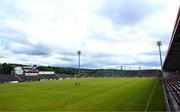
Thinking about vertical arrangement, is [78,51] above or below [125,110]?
above

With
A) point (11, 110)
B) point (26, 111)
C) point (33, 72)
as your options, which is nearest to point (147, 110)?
point (26, 111)

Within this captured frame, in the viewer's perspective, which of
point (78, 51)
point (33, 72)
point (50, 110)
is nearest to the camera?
point (50, 110)

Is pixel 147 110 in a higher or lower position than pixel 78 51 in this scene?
lower

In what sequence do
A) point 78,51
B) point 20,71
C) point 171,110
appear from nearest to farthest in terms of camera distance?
point 171,110
point 20,71
point 78,51

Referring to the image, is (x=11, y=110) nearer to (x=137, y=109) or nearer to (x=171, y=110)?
(x=137, y=109)

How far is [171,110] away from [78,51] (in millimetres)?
127628

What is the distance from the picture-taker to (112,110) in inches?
745

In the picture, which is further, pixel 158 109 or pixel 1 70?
pixel 1 70

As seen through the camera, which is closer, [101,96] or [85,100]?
[85,100]

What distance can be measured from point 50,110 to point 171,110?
812 cm

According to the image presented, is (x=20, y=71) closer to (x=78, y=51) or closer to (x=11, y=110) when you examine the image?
(x=78, y=51)

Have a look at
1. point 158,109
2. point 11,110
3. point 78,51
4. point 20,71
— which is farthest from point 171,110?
point 78,51

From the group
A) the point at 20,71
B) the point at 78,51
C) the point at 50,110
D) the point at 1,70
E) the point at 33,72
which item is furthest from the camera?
the point at 78,51

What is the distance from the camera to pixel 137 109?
1895 cm
